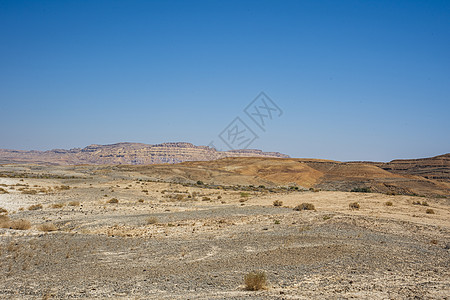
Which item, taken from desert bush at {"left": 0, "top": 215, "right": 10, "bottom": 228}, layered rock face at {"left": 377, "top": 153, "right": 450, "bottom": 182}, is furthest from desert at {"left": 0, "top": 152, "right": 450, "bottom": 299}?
layered rock face at {"left": 377, "top": 153, "right": 450, "bottom": 182}

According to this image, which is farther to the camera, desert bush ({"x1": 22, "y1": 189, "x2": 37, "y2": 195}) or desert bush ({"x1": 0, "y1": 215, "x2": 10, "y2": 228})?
desert bush ({"x1": 22, "y1": 189, "x2": 37, "y2": 195})

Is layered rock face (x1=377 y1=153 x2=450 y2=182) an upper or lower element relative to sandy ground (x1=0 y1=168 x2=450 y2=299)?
upper

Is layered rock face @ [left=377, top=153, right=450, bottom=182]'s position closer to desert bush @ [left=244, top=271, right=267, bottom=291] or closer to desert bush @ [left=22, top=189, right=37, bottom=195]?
desert bush @ [left=22, top=189, right=37, bottom=195]

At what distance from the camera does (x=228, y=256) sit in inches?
557

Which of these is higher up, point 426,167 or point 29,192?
point 426,167

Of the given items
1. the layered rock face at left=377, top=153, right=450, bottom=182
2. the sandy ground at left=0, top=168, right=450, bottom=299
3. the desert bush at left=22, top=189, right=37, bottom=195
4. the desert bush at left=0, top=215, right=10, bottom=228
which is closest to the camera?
the sandy ground at left=0, top=168, right=450, bottom=299

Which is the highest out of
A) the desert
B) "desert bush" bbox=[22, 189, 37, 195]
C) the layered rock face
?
the layered rock face

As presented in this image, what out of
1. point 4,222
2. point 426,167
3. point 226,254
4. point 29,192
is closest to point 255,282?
point 226,254

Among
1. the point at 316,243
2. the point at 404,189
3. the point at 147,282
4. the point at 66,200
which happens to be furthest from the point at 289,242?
the point at 404,189

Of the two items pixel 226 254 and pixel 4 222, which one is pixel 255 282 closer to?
pixel 226 254

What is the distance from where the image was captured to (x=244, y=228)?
20.9 m

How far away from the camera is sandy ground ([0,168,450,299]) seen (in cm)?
990

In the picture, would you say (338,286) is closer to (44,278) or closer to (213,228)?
(44,278)

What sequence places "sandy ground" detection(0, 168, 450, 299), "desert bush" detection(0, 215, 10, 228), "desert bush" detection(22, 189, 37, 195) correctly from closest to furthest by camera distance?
"sandy ground" detection(0, 168, 450, 299)
"desert bush" detection(0, 215, 10, 228)
"desert bush" detection(22, 189, 37, 195)
